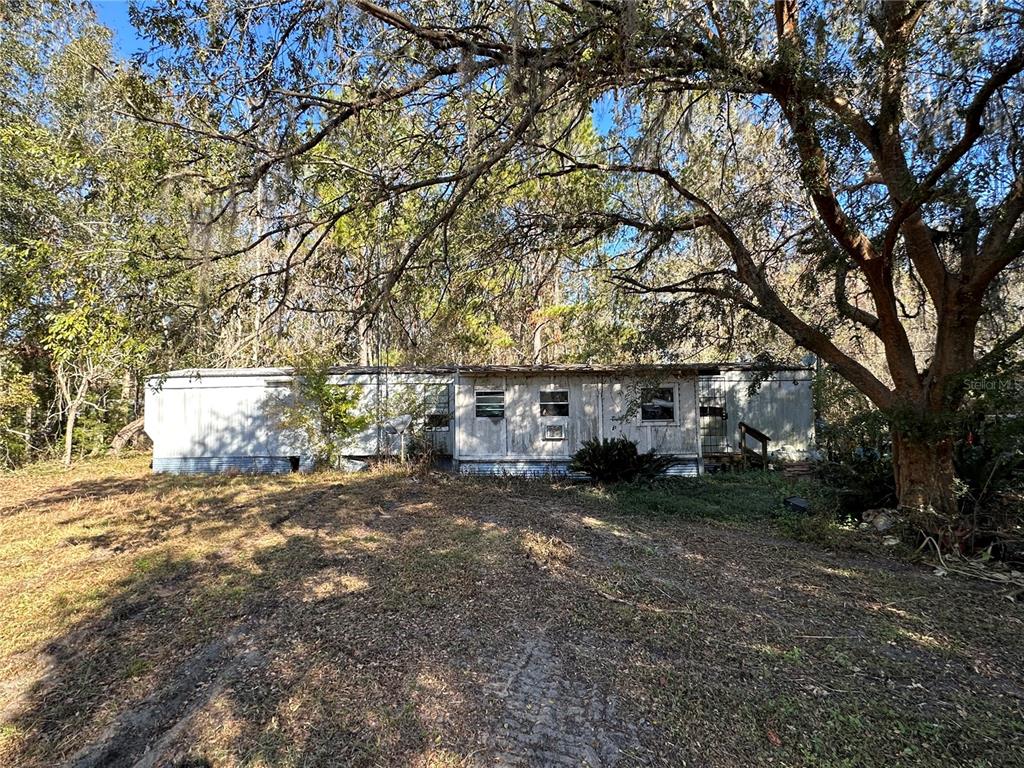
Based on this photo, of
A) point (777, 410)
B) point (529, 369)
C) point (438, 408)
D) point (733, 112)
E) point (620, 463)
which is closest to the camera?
point (733, 112)

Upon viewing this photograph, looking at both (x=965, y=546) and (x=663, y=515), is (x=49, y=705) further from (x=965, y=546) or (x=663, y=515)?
(x=965, y=546)

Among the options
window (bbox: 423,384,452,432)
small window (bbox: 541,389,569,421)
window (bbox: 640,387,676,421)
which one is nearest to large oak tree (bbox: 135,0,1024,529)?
window (bbox: 640,387,676,421)

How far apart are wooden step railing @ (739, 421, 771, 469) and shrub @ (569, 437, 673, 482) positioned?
143 inches

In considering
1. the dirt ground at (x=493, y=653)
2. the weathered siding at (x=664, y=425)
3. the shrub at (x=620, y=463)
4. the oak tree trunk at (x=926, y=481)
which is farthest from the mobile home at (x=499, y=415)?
the dirt ground at (x=493, y=653)

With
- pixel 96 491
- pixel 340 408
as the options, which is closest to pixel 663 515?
pixel 340 408

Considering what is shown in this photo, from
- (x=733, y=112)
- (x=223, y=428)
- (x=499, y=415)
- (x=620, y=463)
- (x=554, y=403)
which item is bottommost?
(x=620, y=463)

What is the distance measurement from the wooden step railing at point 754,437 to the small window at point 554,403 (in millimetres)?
4658

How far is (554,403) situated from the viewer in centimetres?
1136

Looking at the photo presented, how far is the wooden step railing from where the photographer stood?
11972 millimetres

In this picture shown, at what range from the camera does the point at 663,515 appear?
292 inches

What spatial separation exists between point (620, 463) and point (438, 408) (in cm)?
472

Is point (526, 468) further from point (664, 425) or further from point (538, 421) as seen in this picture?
point (664, 425)

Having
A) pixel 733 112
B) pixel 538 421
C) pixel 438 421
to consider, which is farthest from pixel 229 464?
pixel 733 112

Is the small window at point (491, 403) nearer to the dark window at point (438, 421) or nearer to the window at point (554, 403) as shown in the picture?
the window at point (554, 403)
